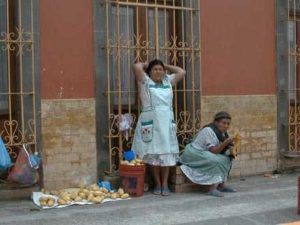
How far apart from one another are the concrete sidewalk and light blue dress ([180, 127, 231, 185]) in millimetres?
236

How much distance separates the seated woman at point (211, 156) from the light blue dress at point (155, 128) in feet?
0.85

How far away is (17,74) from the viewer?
7336 mm

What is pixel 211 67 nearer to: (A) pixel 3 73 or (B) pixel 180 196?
(B) pixel 180 196

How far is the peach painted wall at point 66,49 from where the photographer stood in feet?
24.3

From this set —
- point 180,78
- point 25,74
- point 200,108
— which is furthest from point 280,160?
point 25,74

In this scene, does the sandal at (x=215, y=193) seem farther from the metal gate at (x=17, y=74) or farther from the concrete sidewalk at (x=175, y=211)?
the metal gate at (x=17, y=74)

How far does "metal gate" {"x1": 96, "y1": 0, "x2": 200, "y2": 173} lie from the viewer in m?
7.86

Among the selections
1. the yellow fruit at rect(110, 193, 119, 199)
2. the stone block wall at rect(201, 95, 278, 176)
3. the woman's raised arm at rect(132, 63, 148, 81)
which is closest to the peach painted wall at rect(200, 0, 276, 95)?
the stone block wall at rect(201, 95, 278, 176)

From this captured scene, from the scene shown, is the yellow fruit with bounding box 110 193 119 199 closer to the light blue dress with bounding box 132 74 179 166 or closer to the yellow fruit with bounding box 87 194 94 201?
the yellow fruit with bounding box 87 194 94 201

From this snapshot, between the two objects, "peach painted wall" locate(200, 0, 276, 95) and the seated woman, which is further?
"peach painted wall" locate(200, 0, 276, 95)

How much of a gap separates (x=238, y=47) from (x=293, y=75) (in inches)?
54.8

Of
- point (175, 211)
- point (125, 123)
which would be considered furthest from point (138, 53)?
point (175, 211)

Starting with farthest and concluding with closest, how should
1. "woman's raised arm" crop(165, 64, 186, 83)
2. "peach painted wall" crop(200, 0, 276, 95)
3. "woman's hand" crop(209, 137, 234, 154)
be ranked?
"peach painted wall" crop(200, 0, 276, 95), "woman's raised arm" crop(165, 64, 186, 83), "woman's hand" crop(209, 137, 234, 154)

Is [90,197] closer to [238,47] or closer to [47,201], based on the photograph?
[47,201]
